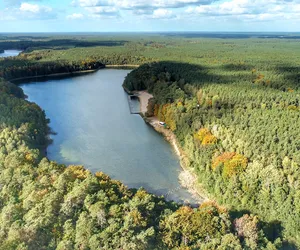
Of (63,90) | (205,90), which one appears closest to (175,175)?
(205,90)

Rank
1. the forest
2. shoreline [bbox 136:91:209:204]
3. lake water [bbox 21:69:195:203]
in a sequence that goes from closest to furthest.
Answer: the forest < shoreline [bbox 136:91:209:204] < lake water [bbox 21:69:195:203]

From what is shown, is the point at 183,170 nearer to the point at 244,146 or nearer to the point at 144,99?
the point at 244,146

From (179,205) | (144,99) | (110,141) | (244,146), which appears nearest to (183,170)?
(244,146)

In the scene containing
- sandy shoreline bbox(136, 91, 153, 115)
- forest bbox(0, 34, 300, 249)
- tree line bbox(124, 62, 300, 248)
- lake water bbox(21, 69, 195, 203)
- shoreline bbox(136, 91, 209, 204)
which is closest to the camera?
forest bbox(0, 34, 300, 249)

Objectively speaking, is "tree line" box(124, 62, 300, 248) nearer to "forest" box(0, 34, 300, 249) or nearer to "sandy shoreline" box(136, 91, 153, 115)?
"forest" box(0, 34, 300, 249)

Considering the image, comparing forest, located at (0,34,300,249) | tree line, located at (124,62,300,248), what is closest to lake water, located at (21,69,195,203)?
forest, located at (0,34,300,249)

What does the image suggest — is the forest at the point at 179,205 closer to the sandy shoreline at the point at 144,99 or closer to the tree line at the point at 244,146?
the tree line at the point at 244,146

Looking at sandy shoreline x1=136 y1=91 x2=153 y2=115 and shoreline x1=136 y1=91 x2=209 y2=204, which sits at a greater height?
sandy shoreline x1=136 y1=91 x2=153 y2=115

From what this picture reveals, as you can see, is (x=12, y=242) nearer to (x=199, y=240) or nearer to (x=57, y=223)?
(x=57, y=223)

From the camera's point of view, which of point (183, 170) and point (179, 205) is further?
point (183, 170)
